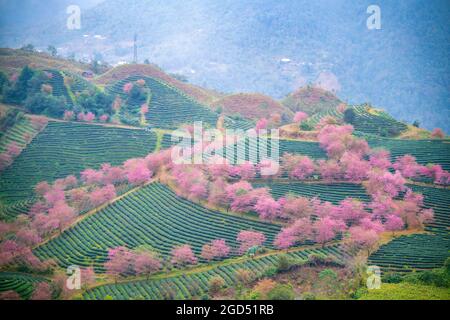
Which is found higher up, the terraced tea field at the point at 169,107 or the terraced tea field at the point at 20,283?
the terraced tea field at the point at 169,107

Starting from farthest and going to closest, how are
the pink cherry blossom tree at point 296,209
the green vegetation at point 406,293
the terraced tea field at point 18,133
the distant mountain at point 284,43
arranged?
the distant mountain at point 284,43
the terraced tea field at point 18,133
the pink cherry blossom tree at point 296,209
the green vegetation at point 406,293

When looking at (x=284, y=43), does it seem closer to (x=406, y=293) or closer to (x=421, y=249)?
(x=421, y=249)

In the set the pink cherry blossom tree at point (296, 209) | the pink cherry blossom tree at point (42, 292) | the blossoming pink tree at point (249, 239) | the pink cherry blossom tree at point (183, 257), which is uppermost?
the pink cherry blossom tree at point (296, 209)

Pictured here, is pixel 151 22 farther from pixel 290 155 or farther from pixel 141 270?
pixel 141 270

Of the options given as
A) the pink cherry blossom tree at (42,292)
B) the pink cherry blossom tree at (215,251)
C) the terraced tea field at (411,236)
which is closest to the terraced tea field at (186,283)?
the pink cherry blossom tree at (215,251)

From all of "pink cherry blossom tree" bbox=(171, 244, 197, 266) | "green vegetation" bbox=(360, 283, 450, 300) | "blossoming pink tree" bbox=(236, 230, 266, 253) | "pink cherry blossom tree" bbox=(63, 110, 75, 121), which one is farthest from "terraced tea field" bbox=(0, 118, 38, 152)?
"green vegetation" bbox=(360, 283, 450, 300)

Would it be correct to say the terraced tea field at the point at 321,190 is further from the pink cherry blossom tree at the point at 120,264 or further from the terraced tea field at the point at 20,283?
the terraced tea field at the point at 20,283

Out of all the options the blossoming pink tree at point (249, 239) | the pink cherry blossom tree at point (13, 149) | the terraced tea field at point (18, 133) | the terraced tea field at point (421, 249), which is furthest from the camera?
the terraced tea field at point (18, 133)
